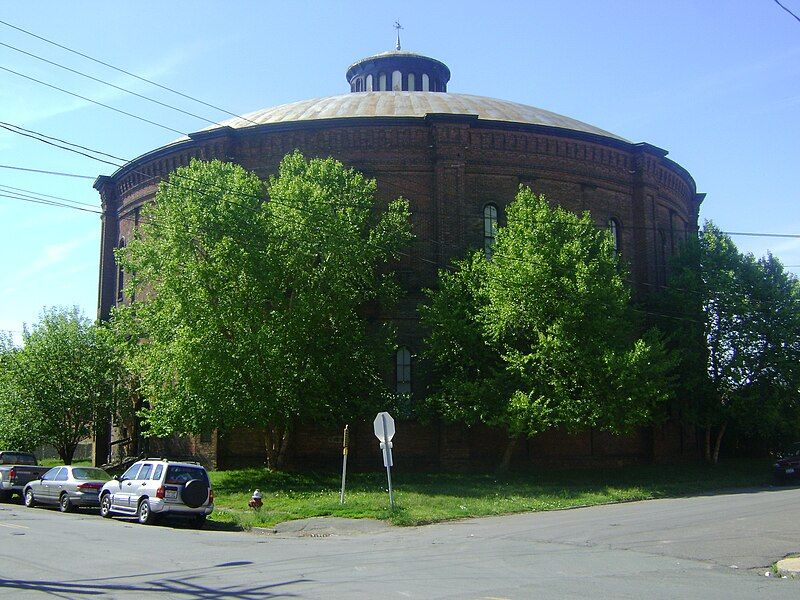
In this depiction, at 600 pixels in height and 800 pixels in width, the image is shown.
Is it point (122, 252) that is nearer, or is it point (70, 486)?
point (70, 486)

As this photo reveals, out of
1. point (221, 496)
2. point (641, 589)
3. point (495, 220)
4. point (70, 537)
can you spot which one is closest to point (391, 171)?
point (495, 220)

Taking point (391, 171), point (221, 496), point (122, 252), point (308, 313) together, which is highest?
point (391, 171)

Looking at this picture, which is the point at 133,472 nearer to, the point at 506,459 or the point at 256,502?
the point at 256,502

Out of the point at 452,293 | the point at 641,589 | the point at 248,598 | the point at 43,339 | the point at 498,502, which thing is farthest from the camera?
the point at 43,339

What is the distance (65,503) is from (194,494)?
6776 millimetres

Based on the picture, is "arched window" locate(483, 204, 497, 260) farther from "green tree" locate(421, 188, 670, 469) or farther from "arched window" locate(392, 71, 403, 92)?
"arched window" locate(392, 71, 403, 92)

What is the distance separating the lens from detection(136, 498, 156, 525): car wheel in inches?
795

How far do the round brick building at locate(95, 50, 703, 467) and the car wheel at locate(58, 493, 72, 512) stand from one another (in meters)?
7.68

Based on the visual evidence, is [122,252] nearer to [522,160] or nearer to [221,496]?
[221,496]

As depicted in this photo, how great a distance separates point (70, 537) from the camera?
52.7 feet

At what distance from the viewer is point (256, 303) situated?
26.5m

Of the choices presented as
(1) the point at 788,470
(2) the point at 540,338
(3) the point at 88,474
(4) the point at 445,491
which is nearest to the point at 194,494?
(3) the point at 88,474

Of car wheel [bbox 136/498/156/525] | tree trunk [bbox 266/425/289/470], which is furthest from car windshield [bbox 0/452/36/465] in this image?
car wheel [bbox 136/498/156/525]

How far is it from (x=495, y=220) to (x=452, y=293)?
5.88 metres
